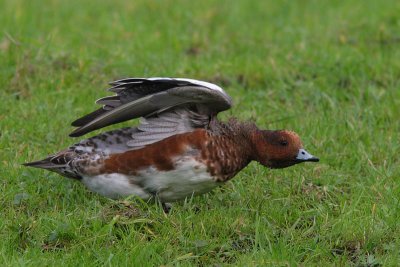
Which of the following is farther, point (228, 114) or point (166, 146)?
point (228, 114)

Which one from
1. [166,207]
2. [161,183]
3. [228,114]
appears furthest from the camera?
[228,114]

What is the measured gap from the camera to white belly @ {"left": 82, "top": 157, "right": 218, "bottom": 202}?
5.48m

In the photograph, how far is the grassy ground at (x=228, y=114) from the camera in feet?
16.7

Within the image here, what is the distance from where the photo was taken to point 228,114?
7227 millimetres

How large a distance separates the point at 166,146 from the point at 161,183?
0.23 meters

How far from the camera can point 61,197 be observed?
583 centimetres

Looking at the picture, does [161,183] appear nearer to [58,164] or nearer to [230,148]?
[230,148]

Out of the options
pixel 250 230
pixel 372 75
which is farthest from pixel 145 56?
pixel 250 230

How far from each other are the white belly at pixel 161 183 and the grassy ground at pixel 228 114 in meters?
0.12

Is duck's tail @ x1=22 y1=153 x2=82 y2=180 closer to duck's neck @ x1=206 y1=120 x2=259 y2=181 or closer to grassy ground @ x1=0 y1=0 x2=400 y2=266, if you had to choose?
grassy ground @ x1=0 y1=0 x2=400 y2=266

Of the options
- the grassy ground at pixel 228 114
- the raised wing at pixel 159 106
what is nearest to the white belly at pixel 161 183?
the grassy ground at pixel 228 114

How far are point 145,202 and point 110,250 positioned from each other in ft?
2.34

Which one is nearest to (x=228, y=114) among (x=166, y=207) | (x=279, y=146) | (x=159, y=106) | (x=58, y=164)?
(x=279, y=146)

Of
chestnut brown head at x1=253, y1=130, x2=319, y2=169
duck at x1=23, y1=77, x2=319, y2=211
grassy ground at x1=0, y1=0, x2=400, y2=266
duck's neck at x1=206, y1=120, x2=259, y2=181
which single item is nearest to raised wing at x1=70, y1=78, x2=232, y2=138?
duck at x1=23, y1=77, x2=319, y2=211
